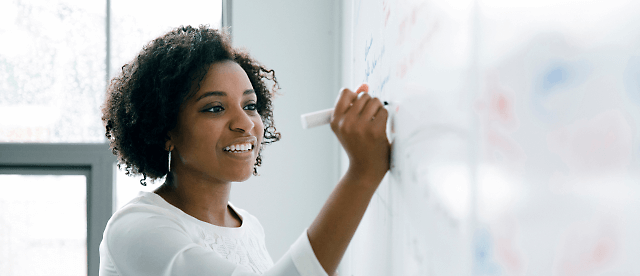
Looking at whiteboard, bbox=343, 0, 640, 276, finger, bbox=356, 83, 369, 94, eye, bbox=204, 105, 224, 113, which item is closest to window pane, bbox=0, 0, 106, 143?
eye, bbox=204, 105, 224, 113

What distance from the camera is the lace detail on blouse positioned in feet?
2.29

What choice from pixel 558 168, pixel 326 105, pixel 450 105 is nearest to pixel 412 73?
pixel 450 105

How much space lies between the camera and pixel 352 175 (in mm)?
489

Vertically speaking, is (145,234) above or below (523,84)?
below

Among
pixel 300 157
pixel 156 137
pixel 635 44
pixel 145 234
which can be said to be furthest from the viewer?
pixel 300 157

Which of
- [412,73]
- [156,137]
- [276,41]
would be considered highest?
[276,41]

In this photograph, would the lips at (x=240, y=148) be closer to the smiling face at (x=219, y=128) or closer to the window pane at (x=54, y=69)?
the smiling face at (x=219, y=128)

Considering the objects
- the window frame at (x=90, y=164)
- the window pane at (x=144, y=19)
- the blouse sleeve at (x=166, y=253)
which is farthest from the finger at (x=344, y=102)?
the window frame at (x=90, y=164)

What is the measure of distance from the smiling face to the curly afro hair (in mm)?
19

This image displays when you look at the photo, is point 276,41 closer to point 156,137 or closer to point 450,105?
point 156,137

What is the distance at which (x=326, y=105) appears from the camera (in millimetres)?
1604

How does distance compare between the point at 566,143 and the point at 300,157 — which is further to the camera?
the point at 300,157

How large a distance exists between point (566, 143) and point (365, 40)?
1.94ft

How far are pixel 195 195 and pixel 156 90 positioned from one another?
193 mm
